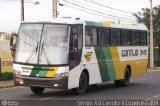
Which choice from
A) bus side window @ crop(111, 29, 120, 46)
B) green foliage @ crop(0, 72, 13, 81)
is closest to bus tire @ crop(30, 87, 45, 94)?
bus side window @ crop(111, 29, 120, 46)

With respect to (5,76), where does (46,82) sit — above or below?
above

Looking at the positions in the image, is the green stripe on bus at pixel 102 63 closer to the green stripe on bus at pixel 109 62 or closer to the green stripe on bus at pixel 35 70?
the green stripe on bus at pixel 109 62

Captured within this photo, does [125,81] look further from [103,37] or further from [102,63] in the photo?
[103,37]

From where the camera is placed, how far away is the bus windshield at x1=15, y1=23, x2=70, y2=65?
18234 millimetres

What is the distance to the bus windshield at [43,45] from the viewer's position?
18234 mm

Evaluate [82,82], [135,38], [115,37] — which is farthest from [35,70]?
[135,38]

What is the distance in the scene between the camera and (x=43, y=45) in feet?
60.5

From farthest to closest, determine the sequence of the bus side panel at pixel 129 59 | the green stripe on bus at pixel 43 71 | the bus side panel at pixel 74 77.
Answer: the bus side panel at pixel 129 59, the bus side panel at pixel 74 77, the green stripe on bus at pixel 43 71

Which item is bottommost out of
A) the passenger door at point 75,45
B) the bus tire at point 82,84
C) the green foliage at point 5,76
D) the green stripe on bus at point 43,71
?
the green foliage at point 5,76

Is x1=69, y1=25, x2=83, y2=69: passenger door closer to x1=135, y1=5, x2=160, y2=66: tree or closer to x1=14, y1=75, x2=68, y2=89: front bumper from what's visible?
x1=14, y1=75, x2=68, y2=89: front bumper

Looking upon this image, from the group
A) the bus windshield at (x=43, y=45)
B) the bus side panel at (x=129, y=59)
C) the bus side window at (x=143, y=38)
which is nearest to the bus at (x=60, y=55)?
the bus windshield at (x=43, y=45)

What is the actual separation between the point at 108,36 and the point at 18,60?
17.1 ft

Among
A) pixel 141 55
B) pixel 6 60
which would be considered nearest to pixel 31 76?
pixel 141 55

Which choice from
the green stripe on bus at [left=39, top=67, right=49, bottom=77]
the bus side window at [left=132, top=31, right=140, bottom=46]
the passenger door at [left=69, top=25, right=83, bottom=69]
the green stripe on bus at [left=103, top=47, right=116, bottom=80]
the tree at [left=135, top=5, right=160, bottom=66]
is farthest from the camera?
the tree at [left=135, top=5, right=160, bottom=66]
